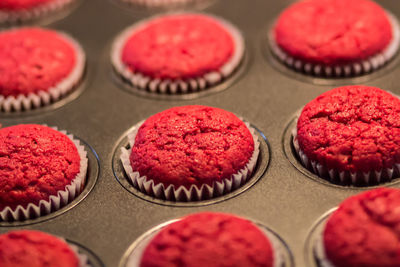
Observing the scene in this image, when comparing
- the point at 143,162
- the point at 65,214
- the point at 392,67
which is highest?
the point at 392,67

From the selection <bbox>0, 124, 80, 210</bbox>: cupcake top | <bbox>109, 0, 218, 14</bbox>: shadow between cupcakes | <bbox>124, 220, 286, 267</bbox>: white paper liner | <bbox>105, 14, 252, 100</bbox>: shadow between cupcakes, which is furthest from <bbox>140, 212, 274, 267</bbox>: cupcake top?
<bbox>109, 0, 218, 14</bbox>: shadow between cupcakes

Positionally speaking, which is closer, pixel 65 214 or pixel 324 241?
pixel 324 241

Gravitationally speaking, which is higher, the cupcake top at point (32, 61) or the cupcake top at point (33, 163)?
the cupcake top at point (32, 61)

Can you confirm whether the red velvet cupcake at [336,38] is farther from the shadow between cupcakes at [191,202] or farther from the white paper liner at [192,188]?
the white paper liner at [192,188]

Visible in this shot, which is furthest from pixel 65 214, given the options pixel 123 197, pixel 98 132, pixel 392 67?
pixel 392 67

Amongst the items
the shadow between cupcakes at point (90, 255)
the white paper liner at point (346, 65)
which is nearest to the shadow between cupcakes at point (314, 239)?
the shadow between cupcakes at point (90, 255)

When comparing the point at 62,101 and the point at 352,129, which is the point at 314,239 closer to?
the point at 352,129

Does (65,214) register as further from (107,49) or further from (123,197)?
(107,49)
